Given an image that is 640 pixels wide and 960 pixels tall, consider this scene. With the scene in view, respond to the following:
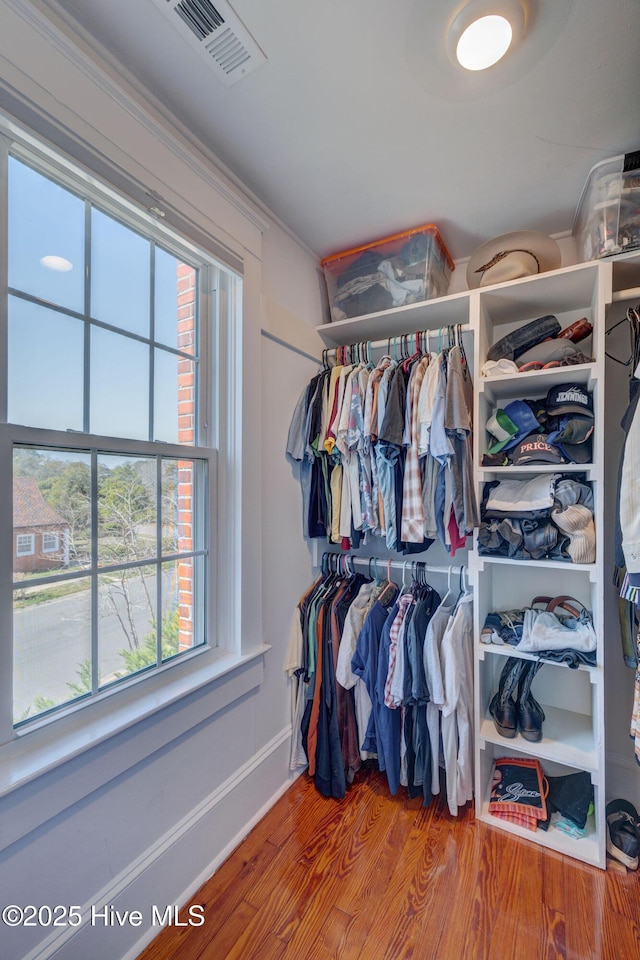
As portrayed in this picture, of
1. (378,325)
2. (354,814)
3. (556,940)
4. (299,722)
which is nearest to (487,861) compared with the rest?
(556,940)

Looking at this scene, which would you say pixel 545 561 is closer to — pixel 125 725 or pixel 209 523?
pixel 209 523

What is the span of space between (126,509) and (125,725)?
1.93 feet

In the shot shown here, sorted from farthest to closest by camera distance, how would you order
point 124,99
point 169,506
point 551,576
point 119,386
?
point 551,576, point 169,506, point 119,386, point 124,99

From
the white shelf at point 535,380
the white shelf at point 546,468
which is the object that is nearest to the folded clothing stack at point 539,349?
the white shelf at point 535,380

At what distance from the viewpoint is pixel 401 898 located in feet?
4.21

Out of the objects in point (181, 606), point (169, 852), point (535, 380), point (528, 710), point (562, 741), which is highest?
point (535, 380)

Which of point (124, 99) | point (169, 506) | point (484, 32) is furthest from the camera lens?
point (169, 506)

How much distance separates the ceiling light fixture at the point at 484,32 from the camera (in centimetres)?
92

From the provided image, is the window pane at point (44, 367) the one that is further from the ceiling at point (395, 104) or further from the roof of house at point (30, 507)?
the ceiling at point (395, 104)

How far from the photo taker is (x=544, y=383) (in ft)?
5.34

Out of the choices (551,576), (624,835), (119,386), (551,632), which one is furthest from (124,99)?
(624,835)

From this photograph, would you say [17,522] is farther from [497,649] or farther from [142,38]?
[497,649]

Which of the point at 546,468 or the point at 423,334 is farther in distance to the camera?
the point at 423,334

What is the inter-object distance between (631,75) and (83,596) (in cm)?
209
